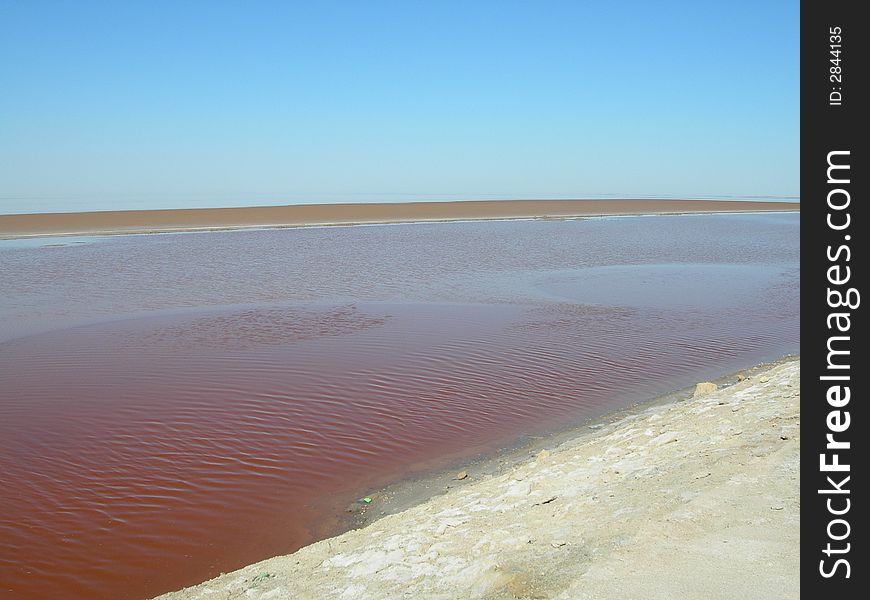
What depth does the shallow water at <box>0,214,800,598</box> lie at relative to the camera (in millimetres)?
6441

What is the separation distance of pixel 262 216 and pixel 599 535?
48.1 m

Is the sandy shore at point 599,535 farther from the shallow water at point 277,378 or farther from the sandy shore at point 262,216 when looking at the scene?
the sandy shore at point 262,216

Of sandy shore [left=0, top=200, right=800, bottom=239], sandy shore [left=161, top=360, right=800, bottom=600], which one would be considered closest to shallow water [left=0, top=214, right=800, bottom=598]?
sandy shore [left=161, top=360, right=800, bottom=600]

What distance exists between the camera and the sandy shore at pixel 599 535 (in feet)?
Result: 13.3

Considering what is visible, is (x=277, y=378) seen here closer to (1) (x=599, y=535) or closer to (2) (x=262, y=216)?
(1) (x=599, y=535)

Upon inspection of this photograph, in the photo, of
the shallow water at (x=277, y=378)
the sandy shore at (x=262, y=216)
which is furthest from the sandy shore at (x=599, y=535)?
the sandy shore at (x=262, y=216)

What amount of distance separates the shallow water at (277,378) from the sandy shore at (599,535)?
3.99 ft

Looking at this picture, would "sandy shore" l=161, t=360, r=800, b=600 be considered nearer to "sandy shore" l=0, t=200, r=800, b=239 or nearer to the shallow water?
the shallow water

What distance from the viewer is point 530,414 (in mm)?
9133

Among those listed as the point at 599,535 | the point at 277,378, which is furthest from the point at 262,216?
the point at 599,535

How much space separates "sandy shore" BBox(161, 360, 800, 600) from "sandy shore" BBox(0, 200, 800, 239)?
36453 mm

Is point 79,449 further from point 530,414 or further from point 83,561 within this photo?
point 530,414

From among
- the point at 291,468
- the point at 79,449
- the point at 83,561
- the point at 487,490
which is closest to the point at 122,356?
the point at 79,449
